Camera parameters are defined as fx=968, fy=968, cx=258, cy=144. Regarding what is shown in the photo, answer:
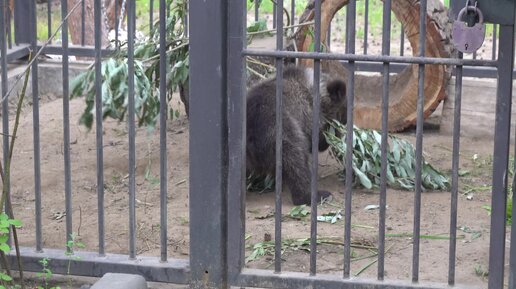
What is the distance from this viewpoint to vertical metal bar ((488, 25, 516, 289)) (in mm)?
4609

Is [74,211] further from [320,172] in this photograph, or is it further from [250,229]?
[320,172]

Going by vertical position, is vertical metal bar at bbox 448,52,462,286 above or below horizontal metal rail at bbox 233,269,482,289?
above

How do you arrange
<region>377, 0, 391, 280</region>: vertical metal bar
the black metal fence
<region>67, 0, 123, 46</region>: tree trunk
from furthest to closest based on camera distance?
<region>67, 0, 123, 46</region>: tree trunk, the black metal fence, <region>377, 0, 391, 280</region>: vertical metal bar

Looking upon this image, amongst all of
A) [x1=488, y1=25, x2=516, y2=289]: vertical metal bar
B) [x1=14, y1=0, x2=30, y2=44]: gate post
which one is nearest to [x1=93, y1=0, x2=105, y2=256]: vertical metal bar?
[x1=488, y1=25, x2=516, y2=289]: vertical metal bar

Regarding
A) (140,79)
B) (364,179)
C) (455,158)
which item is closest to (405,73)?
(364,179)

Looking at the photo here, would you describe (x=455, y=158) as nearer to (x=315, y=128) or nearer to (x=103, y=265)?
(x=315, y=128)

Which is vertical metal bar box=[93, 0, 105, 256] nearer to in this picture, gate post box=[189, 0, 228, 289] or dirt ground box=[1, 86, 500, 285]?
gate post box=[189, 0, 228, 289]

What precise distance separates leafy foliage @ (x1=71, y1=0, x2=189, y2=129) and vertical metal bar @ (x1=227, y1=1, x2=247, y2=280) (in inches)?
16.4

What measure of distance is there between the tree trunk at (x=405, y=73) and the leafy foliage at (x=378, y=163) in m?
1.09

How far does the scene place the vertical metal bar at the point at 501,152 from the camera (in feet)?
15.1

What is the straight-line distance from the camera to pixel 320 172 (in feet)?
26.8

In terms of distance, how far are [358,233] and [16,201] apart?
2.59 metres

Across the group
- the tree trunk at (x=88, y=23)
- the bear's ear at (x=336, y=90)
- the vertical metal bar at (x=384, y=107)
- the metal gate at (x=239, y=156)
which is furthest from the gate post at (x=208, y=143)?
the tree trunk at (x=88, y=23)

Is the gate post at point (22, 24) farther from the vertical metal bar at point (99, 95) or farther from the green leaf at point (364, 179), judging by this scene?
the vertical metal bar at point (99, 95)
